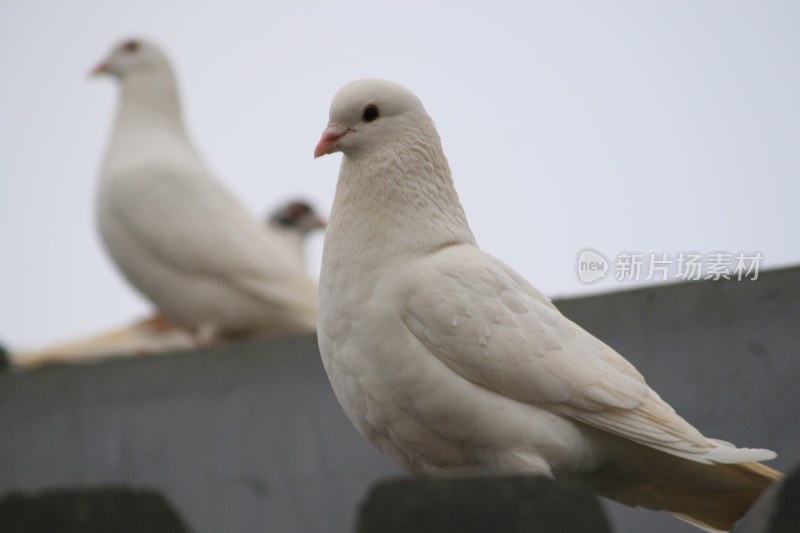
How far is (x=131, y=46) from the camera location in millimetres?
10797

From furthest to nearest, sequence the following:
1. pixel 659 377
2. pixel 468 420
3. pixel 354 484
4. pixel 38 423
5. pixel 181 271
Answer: pixel 181 271, pixel 38 423, pixel 354 484, pixel 659 377, pixel 468 420

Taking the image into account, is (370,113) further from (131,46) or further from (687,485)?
(131,46)

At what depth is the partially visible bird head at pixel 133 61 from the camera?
1062 centimetres

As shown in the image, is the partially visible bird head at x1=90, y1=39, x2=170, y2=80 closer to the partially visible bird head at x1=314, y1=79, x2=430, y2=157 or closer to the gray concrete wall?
the gray concrete wall

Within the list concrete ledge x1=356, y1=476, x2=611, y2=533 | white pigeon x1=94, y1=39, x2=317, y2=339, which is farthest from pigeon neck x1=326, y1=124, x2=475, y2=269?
white pigeon x1=94, y1=39, x2=317, y2=339

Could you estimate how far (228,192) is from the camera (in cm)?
1034

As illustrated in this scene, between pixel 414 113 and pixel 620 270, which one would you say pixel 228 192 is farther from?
pixel 414 113

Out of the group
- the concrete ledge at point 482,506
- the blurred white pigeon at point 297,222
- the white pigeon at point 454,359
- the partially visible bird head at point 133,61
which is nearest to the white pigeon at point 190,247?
the partially visible bird head at point 133,61

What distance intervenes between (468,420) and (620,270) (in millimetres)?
2015

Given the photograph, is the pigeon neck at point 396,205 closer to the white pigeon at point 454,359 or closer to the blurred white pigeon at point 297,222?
the white pigeon at point 454,359

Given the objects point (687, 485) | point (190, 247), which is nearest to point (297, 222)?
point (190, 247)

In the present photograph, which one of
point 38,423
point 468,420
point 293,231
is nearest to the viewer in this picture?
point 468,420

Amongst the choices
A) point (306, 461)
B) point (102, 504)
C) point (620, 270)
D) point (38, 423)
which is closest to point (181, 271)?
point (38, 423)

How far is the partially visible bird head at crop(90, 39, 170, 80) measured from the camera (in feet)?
34.8
